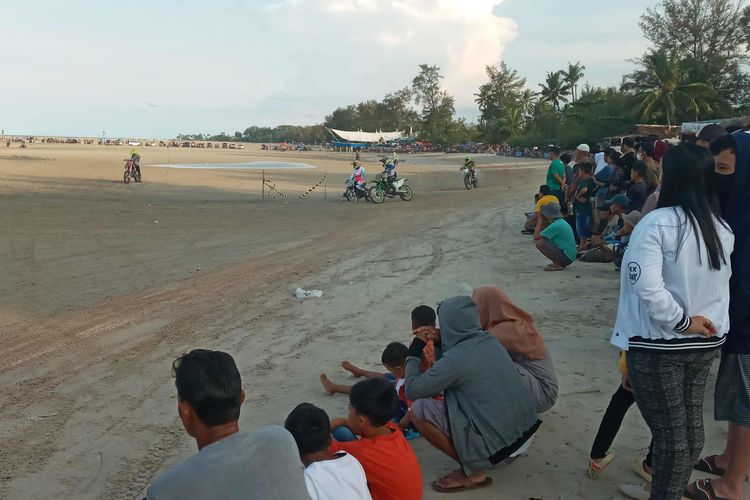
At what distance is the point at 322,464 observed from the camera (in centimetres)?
244

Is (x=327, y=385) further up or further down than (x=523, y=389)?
further down

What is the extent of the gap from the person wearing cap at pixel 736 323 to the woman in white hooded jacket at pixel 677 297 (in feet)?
0.66

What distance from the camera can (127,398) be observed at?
4.64m

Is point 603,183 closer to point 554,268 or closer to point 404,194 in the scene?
point 554,268

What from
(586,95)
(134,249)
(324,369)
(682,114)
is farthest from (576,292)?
(586,95)

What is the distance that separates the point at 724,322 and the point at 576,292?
4.64 m

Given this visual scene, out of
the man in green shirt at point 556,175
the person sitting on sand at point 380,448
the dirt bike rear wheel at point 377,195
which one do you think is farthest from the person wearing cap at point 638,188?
the dirt bike rear wheel at point 377,195

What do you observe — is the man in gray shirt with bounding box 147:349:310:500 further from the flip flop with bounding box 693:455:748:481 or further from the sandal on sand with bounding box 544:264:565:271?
the sandal on sand with bounding box 544:264:565:271

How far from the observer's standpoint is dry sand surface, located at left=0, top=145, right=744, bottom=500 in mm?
3736

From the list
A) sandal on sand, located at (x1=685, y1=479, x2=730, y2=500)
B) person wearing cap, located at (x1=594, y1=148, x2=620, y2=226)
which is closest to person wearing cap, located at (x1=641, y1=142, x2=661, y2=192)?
person wearing cap, located at (x1=594, y1=148, x2=620, y2=226)

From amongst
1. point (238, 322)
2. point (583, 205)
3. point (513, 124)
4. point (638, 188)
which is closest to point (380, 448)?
point (238, 322)

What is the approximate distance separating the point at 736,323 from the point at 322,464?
195cm

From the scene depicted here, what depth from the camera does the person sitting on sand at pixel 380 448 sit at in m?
2.80

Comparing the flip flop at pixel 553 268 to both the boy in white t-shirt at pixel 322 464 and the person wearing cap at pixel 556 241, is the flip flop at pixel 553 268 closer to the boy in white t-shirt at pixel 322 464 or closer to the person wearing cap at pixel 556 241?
the person wearing cap at pixel 556 241
